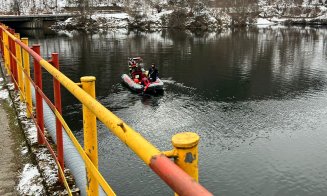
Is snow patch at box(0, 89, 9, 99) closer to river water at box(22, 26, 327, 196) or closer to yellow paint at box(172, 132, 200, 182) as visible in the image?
river water at box(22, 26, 327, 196)

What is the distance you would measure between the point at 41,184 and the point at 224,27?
100 meters

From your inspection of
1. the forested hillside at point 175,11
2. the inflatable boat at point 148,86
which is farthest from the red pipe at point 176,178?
the forested hillside at point 175,11

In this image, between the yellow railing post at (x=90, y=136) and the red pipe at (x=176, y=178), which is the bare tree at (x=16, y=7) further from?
the red pipe at (x=176, y=178)

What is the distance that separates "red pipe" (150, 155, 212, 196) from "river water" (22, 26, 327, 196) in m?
14.8

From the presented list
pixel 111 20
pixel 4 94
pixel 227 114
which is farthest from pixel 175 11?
pixel 4 94

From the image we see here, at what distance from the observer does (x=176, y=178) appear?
5.08 feet

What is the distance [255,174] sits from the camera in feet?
59.7

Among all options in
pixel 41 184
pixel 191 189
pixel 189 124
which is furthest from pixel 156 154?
pixel 189 124

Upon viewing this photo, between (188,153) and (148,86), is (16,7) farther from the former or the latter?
(188,153)

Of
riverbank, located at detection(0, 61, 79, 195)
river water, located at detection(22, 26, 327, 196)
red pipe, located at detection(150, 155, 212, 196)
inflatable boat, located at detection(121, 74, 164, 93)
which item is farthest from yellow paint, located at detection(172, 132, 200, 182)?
inflatable boat, located at detection(121, 74, 164, 93)

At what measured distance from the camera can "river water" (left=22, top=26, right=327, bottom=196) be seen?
17672mm

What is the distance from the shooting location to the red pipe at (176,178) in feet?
4.81

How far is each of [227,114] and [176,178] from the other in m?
26.1

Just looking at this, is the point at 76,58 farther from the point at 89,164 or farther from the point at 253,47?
the point at 89,164
